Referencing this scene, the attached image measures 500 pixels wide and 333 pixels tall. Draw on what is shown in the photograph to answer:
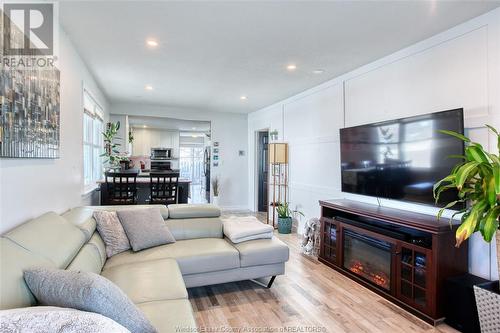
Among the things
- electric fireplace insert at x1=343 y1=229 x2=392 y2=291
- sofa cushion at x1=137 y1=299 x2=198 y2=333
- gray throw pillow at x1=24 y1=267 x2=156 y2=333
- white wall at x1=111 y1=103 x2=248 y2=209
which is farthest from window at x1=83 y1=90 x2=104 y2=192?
electric fireplace insert at x1=343 y1=229 x2=392 y2=291

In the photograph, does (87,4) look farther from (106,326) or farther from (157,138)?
(157,138)

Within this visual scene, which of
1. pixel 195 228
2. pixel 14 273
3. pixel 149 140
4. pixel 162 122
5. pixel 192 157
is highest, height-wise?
pixel 162 122

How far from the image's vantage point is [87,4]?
2324 mm

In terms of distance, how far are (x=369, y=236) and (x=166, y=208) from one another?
2.29 metres

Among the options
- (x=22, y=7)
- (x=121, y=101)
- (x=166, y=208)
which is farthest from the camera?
(x=121, y=101)

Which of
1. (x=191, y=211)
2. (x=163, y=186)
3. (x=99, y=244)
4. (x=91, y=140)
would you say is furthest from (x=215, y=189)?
(x=99, y=244)

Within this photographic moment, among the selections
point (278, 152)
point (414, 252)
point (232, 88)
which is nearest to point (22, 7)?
point (232, 88)

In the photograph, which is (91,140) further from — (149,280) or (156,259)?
(149,280)

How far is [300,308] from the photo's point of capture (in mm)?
2570

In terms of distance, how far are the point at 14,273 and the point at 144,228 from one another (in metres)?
1.56

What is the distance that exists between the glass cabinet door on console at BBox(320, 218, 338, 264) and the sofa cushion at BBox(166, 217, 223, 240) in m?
1.40

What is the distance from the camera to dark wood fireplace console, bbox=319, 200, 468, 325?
2.34m

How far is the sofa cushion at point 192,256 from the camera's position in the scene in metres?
2.53

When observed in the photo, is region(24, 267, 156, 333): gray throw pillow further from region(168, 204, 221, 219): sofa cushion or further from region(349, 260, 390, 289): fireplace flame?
region(349, 260, 390, 289): fireplace flame
